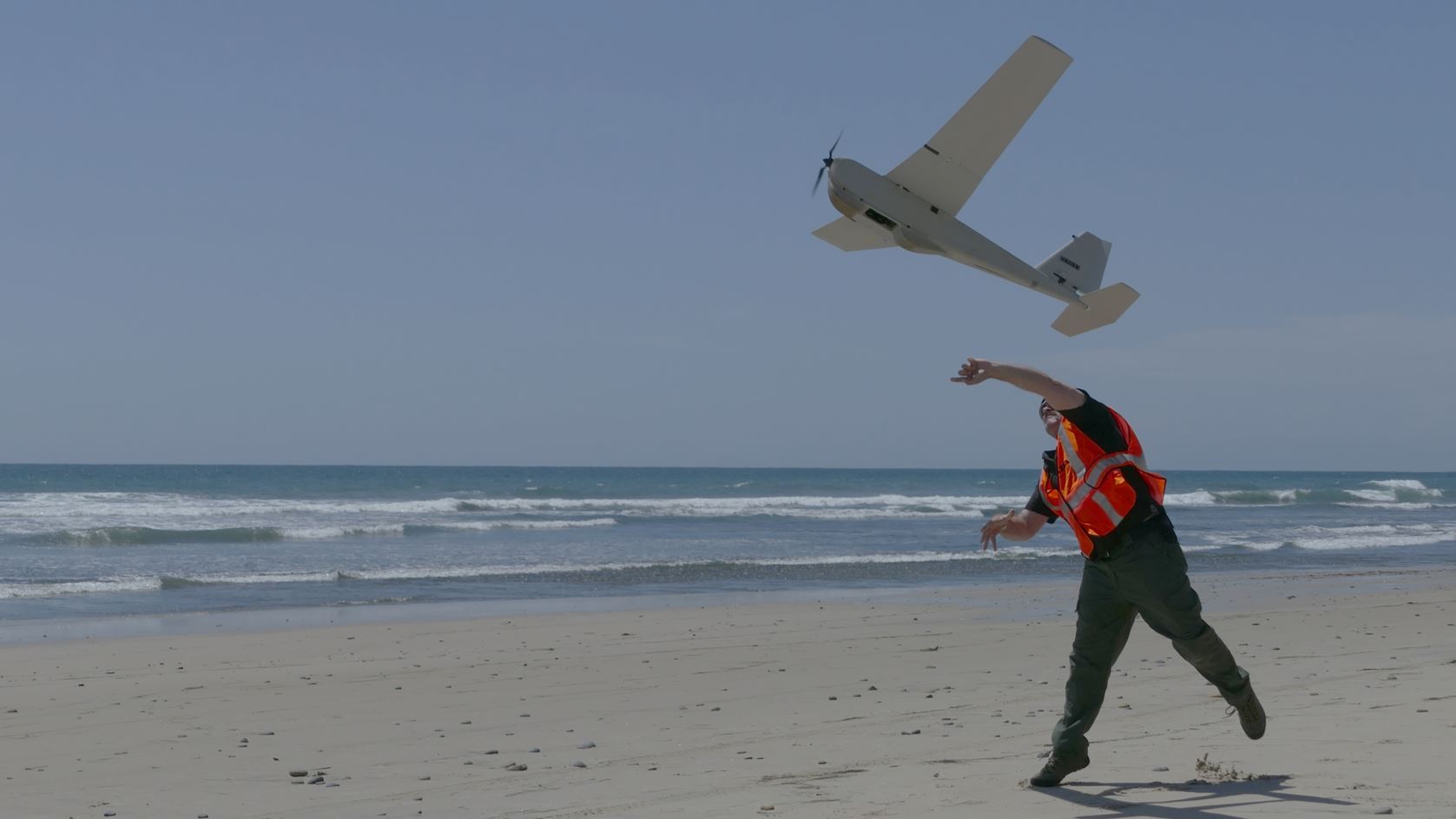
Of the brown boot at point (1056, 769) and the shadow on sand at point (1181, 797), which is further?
the brown boot at point (1056, 769)

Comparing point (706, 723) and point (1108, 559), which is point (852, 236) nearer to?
point (706, 723)

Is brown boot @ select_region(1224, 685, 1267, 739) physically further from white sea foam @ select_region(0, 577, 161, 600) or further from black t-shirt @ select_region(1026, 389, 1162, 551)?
white sea foam @ select_region(0, 577, 161, 600)

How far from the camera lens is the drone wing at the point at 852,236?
723 centimetres

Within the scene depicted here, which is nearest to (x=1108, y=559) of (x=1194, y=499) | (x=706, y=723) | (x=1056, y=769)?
(x=1056, y=769)

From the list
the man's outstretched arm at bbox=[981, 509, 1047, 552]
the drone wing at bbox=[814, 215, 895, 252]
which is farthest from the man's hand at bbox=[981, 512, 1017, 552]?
the drone wing at bbox=[814, 215, 895, 252]

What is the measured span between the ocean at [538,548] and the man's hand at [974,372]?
34.6 ft

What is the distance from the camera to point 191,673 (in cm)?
927

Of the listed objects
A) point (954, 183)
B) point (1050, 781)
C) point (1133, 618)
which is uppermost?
point (954, 183)

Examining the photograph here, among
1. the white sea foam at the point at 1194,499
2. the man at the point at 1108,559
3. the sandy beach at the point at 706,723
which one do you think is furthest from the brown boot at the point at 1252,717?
the white sea foam at the point at 1194,499

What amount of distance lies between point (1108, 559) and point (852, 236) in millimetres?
2992

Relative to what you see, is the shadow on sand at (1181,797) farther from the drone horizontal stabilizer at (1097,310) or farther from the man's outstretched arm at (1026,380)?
the drone horizontal stabilizer at (1097,310)

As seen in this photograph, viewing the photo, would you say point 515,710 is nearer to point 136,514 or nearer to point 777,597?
point 777,597

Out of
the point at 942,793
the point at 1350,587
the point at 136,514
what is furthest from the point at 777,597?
the point at 136,514

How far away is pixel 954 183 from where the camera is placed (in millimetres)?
7090
